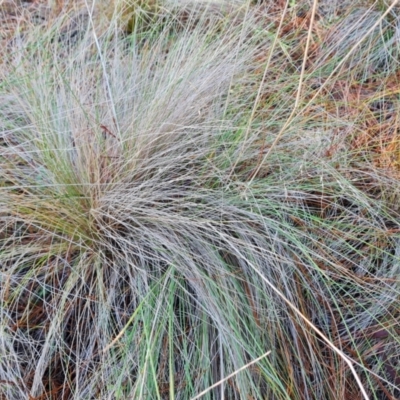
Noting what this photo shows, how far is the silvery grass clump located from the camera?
1.07 meters

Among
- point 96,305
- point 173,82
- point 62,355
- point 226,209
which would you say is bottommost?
point 62,355

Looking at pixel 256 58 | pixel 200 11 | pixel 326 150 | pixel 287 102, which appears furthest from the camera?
pixel 200 11

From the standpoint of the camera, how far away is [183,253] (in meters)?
1.12

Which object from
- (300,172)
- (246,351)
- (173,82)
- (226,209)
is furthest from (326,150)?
(246,351)

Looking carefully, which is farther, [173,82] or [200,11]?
[200,11]

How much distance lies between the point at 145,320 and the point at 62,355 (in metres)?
0.22

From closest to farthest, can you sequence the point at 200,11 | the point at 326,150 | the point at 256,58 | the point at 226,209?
the point at 226,209 < the point at 326,150 < the point at 256,58 < the point at 200,11

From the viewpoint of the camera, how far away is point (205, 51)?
1.57m

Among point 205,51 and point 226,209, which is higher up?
point 205,51

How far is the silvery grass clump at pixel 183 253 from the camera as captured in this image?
1067 mm

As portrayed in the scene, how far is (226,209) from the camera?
1.22 meters

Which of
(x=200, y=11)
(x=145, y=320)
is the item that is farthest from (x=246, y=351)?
(x=200, y=11)

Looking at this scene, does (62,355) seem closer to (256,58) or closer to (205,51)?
(205,51)

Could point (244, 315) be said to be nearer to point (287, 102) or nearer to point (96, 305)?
point (96, 305)
